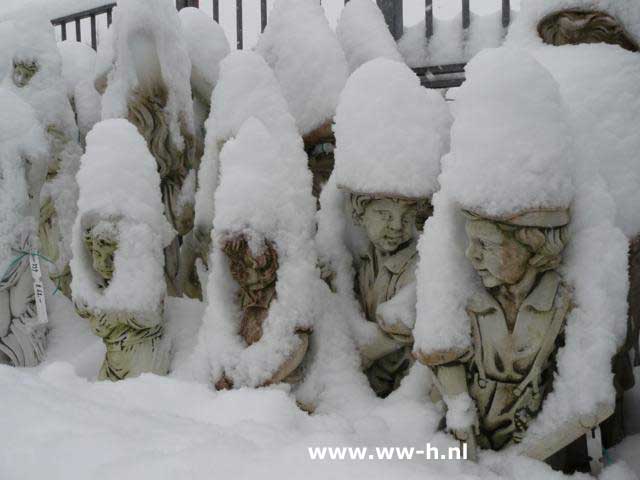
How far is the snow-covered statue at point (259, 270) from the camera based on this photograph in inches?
73.5

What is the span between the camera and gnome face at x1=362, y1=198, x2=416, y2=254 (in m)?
1.76

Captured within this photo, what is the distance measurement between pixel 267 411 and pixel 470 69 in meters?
0.95

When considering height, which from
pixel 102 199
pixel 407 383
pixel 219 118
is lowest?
pixel 407 383

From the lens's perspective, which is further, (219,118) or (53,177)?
(53,177)

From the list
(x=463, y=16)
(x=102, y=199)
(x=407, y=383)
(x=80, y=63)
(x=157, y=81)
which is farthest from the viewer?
(x=80, y=63)

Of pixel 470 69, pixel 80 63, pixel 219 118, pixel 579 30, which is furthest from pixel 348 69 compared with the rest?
pixel 80 63

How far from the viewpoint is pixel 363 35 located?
2639 mm

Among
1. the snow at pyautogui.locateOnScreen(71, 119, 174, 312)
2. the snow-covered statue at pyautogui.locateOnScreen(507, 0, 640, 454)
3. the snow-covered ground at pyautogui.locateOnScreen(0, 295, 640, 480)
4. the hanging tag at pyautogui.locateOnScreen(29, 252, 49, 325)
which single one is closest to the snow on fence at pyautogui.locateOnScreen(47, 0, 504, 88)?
the snow-covered statue at pyautogui.locateOnScreen(507, 0, 640, 454)

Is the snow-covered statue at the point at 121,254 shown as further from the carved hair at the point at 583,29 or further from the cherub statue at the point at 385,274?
the carved hair at the point at 583,29

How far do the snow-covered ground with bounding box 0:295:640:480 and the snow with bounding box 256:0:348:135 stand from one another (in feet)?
2.94

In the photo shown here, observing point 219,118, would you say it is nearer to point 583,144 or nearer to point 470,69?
point 470,69

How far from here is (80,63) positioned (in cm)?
343

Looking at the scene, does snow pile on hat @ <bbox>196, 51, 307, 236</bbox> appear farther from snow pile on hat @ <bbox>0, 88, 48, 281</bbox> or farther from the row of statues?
snow pile on hat @ <bbox>0, 88, 48, 281</bbox>

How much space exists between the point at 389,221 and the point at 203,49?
1569 mm
